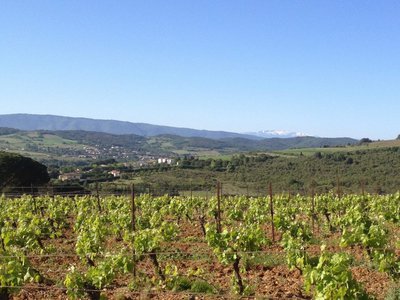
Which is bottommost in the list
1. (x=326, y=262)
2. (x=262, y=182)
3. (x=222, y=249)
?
(x=262, y=182)

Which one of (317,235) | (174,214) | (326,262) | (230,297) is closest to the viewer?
(326,262)

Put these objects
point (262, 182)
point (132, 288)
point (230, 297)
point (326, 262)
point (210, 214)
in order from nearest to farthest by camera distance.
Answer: point (326, 262), point (230, 297), point (132, 288), point (210, 214), point (262, 182)

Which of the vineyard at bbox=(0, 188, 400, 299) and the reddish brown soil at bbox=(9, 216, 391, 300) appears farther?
the reddish brown soil at bbox=(9, 216, 391, 300)

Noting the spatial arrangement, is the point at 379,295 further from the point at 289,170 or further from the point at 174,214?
the point at 289,170

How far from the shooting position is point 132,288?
9656 millimetres

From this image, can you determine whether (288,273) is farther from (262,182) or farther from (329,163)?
(329,163)

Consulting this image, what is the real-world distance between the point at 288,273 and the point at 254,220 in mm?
6778

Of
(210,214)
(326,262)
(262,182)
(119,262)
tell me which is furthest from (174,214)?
(262,182)

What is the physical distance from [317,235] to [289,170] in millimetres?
63998

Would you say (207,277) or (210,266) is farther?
(210,266)

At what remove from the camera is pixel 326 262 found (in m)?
7.36

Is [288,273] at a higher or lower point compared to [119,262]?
lower

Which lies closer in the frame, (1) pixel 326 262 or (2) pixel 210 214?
(1) pixel 326 262

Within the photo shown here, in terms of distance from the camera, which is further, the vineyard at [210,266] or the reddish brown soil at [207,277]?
the reddish brown soil at [207,277]
